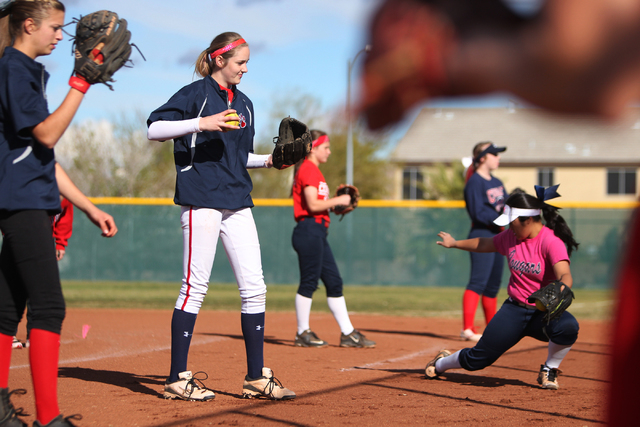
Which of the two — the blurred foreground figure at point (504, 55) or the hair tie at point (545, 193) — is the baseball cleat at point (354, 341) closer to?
the hair tie at point (545, 193)

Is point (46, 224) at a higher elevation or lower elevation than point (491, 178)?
lower

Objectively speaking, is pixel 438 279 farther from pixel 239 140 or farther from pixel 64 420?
pixel 64 420

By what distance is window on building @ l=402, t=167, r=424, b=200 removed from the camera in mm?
37531

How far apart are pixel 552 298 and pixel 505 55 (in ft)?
12.4

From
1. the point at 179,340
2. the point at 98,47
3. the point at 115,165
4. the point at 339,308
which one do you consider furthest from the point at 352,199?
the point at 115,165

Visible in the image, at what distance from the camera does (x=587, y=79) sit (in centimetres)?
88

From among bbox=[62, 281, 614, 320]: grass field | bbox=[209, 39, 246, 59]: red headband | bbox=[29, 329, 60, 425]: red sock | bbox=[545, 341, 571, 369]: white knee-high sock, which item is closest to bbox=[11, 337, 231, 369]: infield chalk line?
bbox=[29, 329, 60, 425]: red sock

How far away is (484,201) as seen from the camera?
7.28 m

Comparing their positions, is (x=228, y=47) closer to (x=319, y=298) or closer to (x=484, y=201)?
(x=484, y=201)

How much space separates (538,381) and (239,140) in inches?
115

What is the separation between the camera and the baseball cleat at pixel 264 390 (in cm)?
427

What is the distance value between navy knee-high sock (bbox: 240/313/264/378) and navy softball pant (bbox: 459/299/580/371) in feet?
5.31

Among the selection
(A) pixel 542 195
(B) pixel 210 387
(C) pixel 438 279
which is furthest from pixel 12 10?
(C) pixel 438 279

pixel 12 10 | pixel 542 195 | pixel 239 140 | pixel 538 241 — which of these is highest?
pixel 12 10
